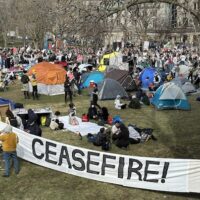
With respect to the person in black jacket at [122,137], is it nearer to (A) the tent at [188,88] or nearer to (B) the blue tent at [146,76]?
(A) the tent at [188,88]

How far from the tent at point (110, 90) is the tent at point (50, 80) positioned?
2922 millimetres

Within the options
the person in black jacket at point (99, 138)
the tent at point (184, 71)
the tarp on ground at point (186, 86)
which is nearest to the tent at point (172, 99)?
the tarp on ground at point (186, 86)

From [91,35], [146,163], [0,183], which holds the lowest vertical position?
[0,183]

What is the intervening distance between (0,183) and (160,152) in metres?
5.58

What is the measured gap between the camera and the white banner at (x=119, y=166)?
34.9 ft

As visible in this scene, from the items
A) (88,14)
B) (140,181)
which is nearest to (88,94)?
(88,14)

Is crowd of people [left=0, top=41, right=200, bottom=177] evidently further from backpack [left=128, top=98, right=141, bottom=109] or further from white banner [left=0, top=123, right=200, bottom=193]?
white banner [left=0, top=123, right=200, bottom=193]

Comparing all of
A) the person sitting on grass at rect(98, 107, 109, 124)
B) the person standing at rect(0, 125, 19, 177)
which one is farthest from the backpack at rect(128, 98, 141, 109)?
the person standing at rect(0, 125, 19, 177)

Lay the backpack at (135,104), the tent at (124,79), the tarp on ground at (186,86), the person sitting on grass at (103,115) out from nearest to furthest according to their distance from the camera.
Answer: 1. the person sitting on grass at (103,115)
2. the backpack at (135,104)
3. the tarp on ground at (186,86)
4. the tent at (124,79)

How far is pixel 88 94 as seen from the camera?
82.3ft

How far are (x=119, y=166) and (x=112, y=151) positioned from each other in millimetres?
3212

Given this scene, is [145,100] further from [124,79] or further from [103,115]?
[103,115]

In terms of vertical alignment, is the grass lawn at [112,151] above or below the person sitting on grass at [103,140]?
below

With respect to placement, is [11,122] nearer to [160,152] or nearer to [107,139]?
[107,139]
